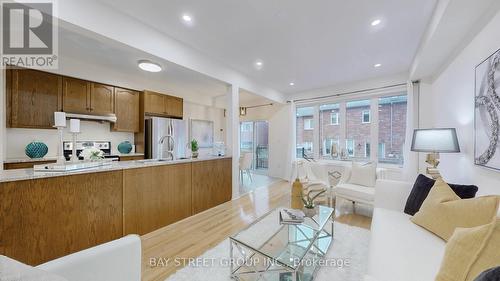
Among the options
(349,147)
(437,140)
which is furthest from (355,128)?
(437,140)

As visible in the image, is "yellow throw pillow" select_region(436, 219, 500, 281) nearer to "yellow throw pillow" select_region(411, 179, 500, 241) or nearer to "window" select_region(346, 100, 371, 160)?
"yellow throw pillow" select_region(411, 179, 500, 241)

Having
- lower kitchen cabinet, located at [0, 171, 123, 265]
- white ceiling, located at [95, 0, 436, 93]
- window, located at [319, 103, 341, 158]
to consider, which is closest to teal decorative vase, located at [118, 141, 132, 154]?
lower kitchen cabinet, located at [0, 171, 123, 265]

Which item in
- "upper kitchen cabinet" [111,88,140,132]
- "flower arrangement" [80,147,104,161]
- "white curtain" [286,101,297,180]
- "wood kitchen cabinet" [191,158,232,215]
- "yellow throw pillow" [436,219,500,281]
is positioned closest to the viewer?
"yellow throw pillow" [436,219,500,281]

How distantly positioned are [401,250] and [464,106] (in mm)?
1949

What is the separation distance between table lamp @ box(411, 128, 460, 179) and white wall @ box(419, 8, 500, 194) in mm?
129

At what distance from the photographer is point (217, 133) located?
258 inches

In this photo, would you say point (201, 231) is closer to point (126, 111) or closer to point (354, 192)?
point (354, 192)

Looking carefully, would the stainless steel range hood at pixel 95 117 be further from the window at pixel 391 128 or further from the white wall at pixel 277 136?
the window at pixel 391 128

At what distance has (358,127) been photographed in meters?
4.47

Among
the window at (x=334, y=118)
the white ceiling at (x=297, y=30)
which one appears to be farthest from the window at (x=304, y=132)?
the white ceiling at (x=297, y=30)

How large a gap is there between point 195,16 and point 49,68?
8.80 feet

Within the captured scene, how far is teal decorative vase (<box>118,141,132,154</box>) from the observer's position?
3991 mm

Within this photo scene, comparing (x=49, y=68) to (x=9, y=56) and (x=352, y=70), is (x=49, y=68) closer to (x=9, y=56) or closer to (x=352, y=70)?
(x=9, y=56)

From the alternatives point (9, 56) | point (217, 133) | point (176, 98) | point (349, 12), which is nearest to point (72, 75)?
point (9, 56)
